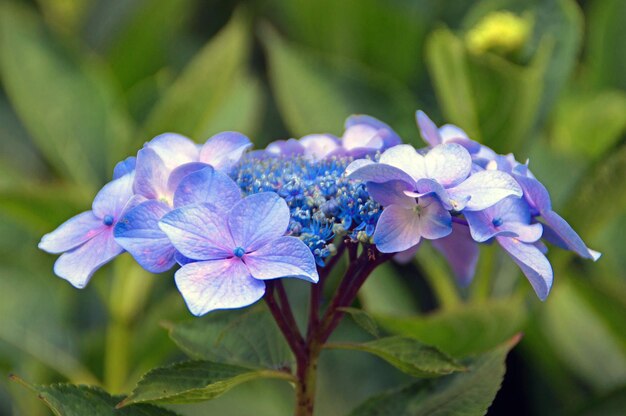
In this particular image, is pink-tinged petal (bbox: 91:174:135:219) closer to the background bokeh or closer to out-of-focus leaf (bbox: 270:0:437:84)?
the background bokeh

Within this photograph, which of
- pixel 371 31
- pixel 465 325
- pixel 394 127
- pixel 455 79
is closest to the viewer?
pixel 465 325

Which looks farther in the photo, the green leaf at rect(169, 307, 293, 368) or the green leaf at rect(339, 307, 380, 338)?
the green leaf at rect(169, 307, 293, 368)

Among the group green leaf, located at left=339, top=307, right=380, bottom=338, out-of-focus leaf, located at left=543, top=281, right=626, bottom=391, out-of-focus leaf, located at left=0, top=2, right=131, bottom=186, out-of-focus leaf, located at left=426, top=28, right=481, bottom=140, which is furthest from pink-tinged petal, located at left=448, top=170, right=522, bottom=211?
out-of-focus leaf, located at left=0, top=2, right=131, bottom=186

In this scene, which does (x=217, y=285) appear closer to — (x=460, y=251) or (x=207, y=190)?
(x=207, y=190)

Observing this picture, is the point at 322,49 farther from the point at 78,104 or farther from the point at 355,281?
the point at 355,281

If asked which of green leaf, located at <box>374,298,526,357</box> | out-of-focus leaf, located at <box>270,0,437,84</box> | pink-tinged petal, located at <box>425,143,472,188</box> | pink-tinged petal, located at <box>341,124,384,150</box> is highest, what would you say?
pink-tinged petal, located at <box>425,143,472,188</box>

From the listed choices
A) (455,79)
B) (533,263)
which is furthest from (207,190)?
(455,79)

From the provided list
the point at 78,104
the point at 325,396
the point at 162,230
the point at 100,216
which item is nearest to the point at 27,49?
the point at 78,104
